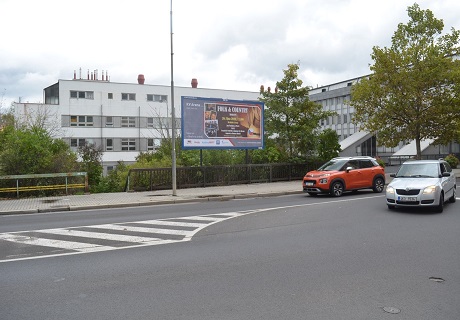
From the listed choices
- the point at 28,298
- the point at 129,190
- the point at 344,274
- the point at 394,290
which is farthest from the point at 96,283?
the point at 129,190

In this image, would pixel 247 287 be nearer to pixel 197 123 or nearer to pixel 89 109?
pixel 197 123

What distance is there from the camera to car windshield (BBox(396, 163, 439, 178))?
1264 cm

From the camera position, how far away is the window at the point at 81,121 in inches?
1775

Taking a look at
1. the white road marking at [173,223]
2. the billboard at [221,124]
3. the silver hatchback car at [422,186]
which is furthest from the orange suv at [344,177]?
the white road marking at [173,223]

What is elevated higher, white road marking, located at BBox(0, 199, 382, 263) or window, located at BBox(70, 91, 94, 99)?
window, located at BBox(70, 91, 94, 99)

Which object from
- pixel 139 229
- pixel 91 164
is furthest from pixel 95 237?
pixel 91 164

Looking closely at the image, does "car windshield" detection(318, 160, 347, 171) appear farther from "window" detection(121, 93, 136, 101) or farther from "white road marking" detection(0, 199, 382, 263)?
"window" detection(121, 93, 136, 101)

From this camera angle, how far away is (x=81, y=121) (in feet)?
150

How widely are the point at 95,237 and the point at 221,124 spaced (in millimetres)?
13501

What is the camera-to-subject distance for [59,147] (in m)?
20.8

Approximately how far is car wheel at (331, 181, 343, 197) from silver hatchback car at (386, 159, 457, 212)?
3763mm

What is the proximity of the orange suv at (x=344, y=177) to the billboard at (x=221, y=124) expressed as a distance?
5.62 metres

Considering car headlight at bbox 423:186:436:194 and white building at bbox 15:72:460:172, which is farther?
white building at bbox 15:72:460:172

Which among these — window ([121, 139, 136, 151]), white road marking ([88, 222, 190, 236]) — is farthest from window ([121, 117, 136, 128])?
white road marking ([88, 222, 190, 236])
